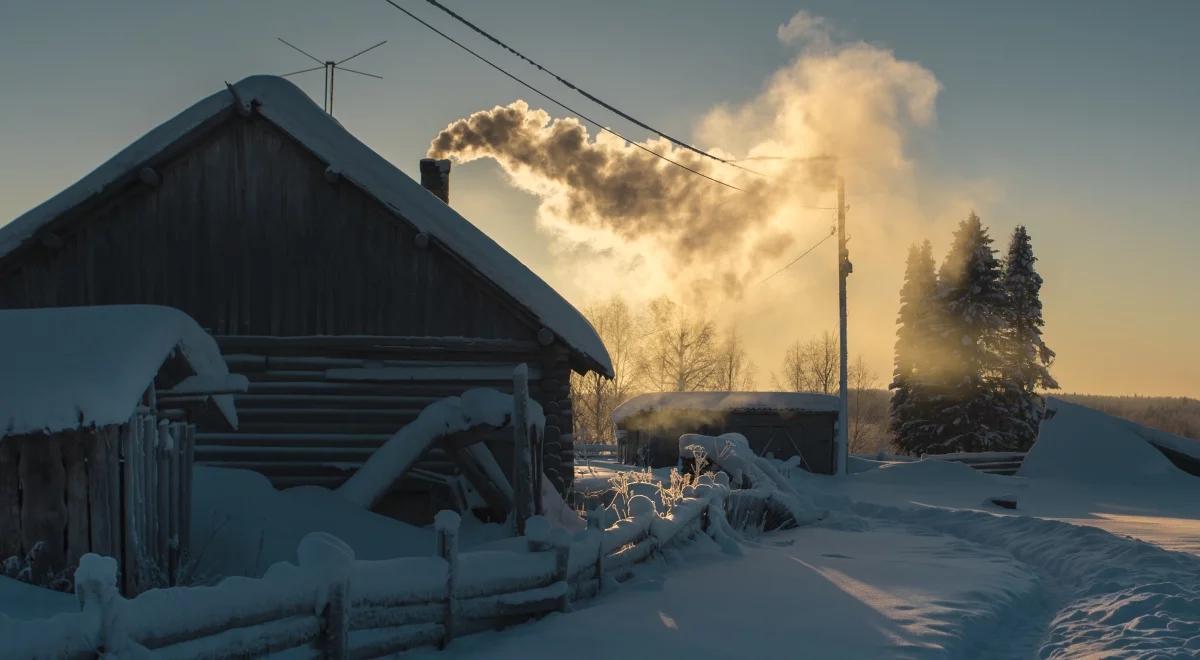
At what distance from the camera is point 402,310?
41.6 ft

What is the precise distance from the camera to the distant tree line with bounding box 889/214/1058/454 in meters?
38.8

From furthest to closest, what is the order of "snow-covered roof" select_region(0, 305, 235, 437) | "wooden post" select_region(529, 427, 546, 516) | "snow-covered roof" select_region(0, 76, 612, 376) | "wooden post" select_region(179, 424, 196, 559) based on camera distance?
"snow-covered roof" select_region(0, 76, 612, 376) → "wooden post" select_region(529, 427, 546, 516) → "wooden post" select_region(179, 424, 196, 559) → "snow-covered roof" select_region(0, 305, 235, 437)

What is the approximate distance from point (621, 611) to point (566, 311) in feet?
18.3

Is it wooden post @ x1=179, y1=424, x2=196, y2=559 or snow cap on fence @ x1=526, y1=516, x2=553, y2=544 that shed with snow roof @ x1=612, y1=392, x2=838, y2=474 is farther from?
snow cap on fence @ x1=526, y1=516, x2=553, y2=544


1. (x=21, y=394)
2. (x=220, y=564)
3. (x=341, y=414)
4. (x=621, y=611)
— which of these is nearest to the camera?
(x=21, y=394)

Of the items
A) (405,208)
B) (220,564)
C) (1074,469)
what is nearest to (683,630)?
(220,564)

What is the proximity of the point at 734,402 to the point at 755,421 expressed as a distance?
94 cm

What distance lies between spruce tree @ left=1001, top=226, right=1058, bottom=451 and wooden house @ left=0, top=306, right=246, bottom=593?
120ft

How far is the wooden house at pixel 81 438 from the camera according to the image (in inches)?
261

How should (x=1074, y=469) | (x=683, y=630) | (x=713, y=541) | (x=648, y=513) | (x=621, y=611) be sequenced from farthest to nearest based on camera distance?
1. (x=1074, y=469)
2. (x=713, y=541)
3. (x=648, y=513)
4. (x=621, y=611)
5. (x=683, y=630)

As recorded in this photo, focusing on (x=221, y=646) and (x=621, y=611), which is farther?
(x=621, y=611)

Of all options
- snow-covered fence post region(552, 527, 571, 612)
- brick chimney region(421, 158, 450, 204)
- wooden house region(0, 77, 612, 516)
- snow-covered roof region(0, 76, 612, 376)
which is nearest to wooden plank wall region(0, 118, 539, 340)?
wooden house region(0, 77, 612, 516)

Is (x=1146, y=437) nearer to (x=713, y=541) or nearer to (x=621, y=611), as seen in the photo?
(x=713, y=541)

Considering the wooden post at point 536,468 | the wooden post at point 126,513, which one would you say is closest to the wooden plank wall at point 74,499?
the wooden post at point 126,513
